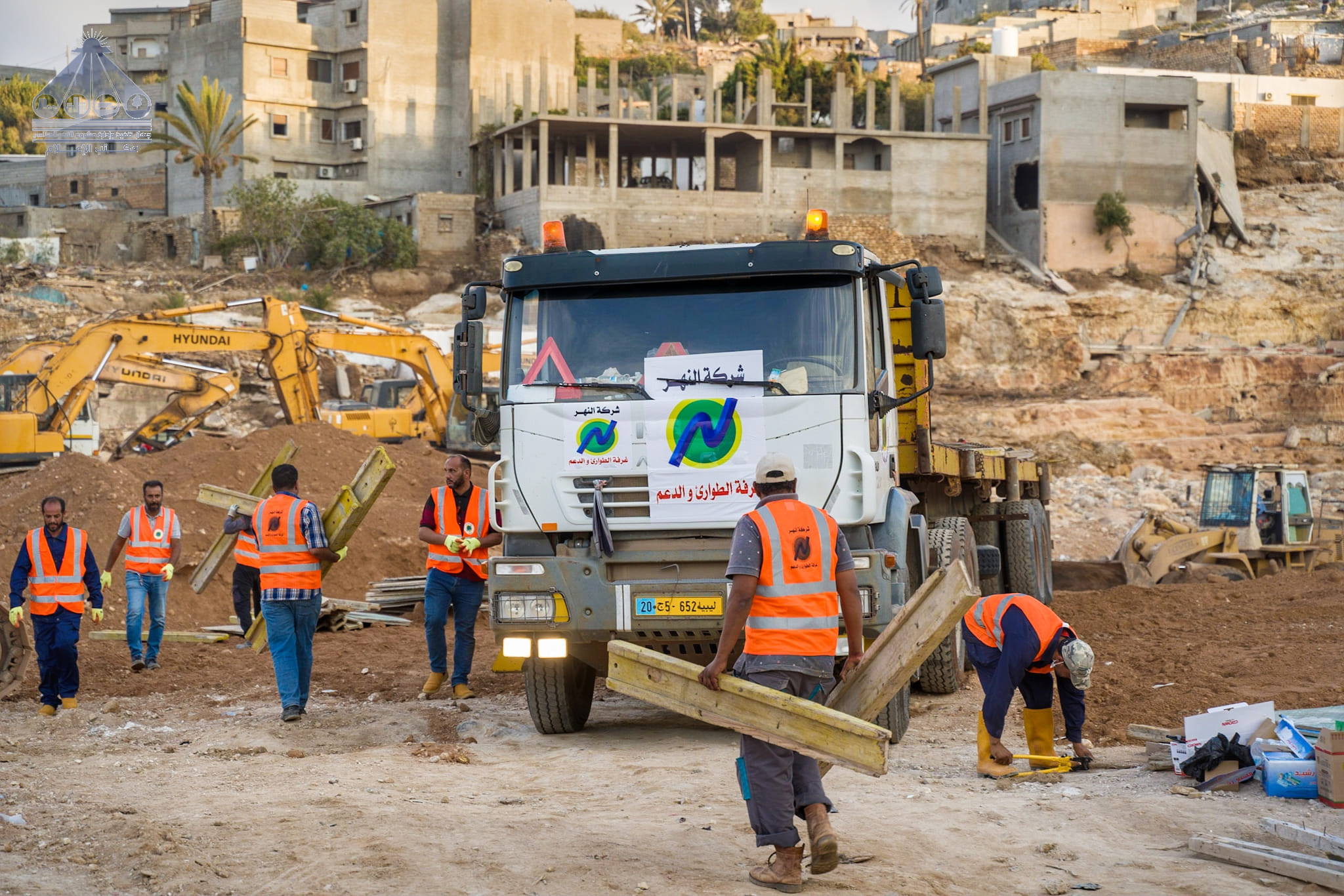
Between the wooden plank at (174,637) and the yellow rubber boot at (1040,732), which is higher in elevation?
the yellow rubber boot at (1040,732)

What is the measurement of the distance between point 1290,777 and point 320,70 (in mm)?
52444

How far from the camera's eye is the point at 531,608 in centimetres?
812

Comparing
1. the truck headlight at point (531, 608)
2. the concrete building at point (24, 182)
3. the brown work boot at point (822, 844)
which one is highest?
the concrete building at point (24, 182)

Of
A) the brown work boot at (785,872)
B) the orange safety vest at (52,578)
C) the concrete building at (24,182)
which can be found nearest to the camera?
the brown work boot at (785,872)

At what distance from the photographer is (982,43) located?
2429 inches

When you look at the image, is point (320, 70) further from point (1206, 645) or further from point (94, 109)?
point (1206, 645)

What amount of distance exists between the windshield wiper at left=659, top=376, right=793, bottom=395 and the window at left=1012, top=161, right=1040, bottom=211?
41.0m

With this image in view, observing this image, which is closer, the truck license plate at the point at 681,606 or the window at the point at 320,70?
the truck license plate at the point at 681,606

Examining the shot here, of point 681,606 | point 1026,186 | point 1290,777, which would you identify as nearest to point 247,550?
point 681,606

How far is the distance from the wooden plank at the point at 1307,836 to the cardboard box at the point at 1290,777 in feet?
2.34

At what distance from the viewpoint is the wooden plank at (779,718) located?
536 cm

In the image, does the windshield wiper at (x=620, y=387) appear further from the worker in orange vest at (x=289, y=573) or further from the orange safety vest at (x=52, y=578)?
the orange safety vest at (x=52, y=578)

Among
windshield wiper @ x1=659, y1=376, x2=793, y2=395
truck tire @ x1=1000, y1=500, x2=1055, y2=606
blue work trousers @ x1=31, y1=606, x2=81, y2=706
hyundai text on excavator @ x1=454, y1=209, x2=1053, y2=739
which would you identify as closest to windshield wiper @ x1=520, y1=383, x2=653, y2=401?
hyundai text on excavator @ x1=454, y1=209, x2=1053, y2=739

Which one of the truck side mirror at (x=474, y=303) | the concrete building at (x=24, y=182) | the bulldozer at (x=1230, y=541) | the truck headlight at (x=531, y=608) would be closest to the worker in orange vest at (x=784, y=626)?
the truck headlight at (x=531, y=608)
